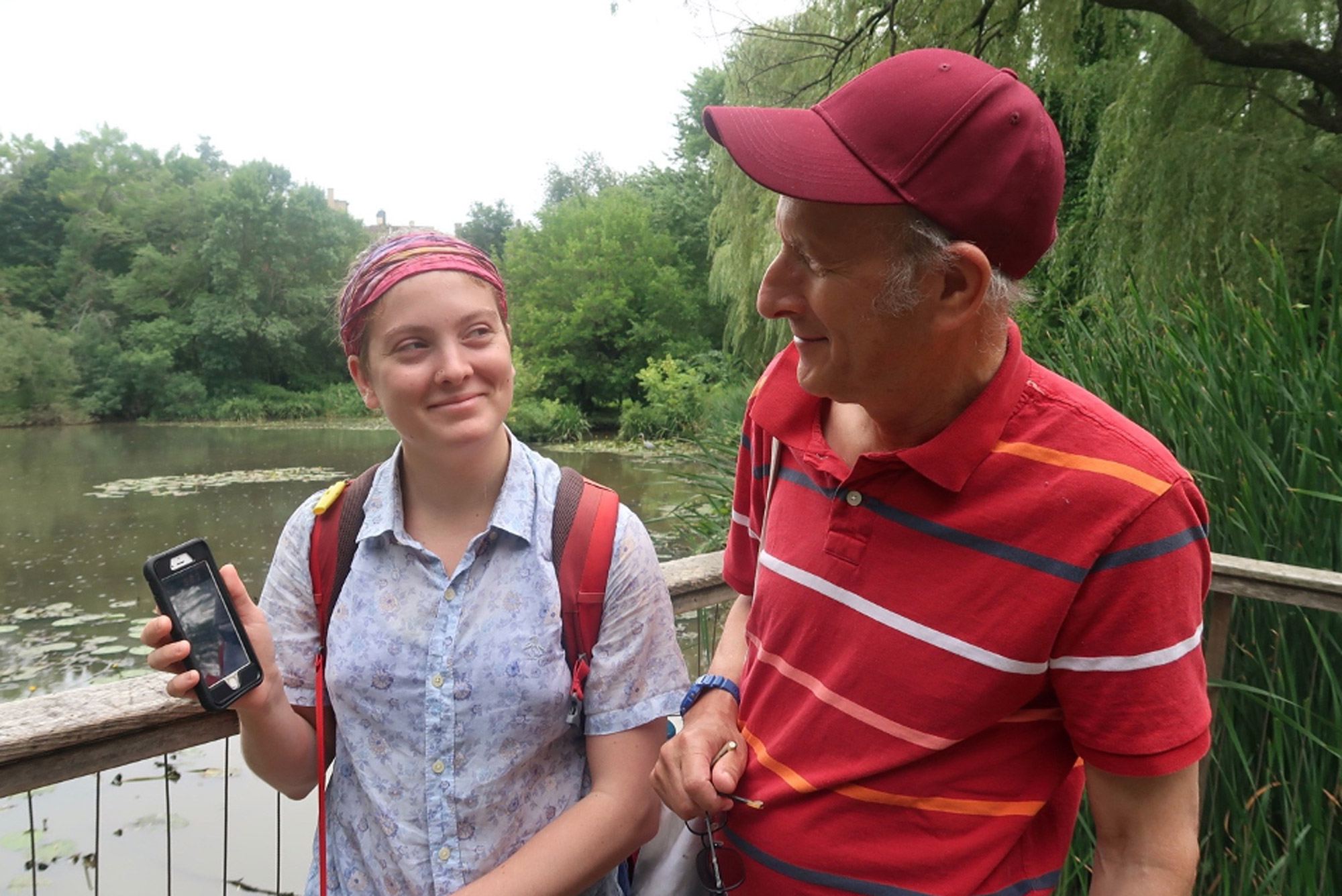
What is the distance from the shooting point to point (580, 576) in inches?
43.2

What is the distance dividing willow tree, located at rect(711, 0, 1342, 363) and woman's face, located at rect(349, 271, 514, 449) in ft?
10.7

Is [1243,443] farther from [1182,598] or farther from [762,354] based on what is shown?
[762,354]

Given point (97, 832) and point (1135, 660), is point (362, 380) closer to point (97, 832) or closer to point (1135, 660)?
point (97, 832)

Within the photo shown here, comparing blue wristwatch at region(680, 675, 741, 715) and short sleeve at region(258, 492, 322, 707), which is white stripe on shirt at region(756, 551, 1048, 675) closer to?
blue wristwatch at region(680, 675, 741, 715)

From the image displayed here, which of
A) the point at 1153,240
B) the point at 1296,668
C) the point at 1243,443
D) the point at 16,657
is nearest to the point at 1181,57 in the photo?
the point at 1153,240

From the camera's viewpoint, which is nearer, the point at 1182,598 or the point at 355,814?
the point at 1182,598

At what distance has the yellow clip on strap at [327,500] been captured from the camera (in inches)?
45.6

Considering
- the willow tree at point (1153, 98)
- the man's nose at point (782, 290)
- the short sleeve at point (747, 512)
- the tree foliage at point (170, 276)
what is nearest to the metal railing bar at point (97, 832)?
the short sleeve at point (747, 512)

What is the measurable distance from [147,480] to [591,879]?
15.5 m

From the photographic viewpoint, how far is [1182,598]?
77 centimetres

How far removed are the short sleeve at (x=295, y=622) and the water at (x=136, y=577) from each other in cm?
55

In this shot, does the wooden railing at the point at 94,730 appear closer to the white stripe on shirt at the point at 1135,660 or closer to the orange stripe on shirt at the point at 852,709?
the orange stripe on shirt at the point at 852,709

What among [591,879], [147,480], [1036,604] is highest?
[1036,604]

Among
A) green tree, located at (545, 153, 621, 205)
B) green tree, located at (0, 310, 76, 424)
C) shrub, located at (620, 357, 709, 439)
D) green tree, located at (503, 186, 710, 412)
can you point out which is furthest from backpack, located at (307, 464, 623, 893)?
green tree, located at (545, 153, 621, 205)
